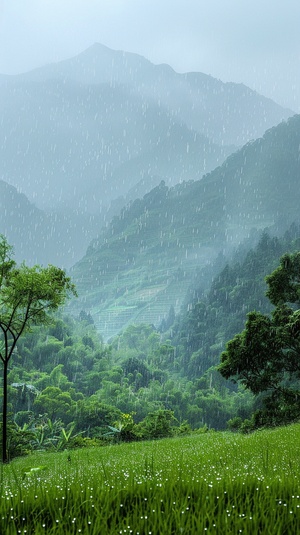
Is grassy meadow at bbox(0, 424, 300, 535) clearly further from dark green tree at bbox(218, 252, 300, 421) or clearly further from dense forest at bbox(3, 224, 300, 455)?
dense forest at bbox(3, 224, 300, 455)

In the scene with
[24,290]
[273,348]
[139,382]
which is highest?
[139,382]

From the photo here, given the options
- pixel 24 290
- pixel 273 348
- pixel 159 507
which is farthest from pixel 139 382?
pixel 159 507

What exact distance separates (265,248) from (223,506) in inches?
4359

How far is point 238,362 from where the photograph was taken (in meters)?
22.9

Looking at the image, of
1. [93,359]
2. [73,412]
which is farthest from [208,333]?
[73,412]

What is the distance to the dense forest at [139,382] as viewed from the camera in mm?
34056

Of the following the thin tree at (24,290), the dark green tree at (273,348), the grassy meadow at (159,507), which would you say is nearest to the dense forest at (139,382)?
the dark green tree at (273,348)

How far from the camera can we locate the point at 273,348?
2311 centimetres

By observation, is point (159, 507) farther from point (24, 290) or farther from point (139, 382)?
point (139, 382)

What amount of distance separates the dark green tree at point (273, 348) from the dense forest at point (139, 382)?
162cm

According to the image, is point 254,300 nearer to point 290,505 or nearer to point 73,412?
point 73,412

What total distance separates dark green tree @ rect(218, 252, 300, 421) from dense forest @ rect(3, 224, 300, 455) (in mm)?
1618

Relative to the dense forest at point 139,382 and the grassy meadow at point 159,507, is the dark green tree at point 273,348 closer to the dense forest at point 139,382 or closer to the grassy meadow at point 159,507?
the dense forest at point 139,382

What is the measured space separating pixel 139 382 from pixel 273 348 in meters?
66.8
